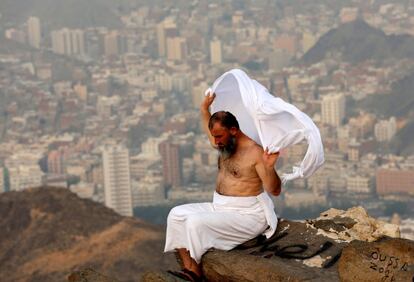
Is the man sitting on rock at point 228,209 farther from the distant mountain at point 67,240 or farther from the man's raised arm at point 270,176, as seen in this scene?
the distant mountain at point 67,240

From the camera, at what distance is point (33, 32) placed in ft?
241

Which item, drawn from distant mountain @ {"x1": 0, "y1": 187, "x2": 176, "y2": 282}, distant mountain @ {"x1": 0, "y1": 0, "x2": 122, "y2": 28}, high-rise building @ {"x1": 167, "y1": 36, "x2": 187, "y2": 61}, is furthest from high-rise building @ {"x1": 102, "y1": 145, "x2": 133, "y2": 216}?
distant mountain @ {"x1": 0, "y1": 0, "x2": 122, "y2": 28}

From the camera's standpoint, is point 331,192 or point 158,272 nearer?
point 158,272

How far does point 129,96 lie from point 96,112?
156 inches

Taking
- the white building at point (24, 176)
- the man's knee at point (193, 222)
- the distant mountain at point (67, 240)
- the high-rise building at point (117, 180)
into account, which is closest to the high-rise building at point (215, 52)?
the high-rise building at point (117, 180)

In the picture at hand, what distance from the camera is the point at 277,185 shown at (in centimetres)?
443

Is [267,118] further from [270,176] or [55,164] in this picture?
[55,164]

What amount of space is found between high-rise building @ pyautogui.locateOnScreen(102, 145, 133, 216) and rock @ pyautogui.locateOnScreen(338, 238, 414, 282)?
1447 inches

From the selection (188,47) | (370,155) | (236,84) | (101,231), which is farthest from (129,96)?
(236,84)

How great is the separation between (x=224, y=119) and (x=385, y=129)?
47.1 meters

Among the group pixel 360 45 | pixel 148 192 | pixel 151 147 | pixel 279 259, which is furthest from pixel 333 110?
A: pixel 279 259

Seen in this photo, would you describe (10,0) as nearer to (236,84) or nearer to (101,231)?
(101,231)

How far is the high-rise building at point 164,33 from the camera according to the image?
7400cm

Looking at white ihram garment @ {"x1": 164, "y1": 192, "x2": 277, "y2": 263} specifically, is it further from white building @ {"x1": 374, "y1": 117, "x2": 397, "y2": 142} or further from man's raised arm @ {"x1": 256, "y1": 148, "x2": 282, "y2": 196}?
white building @ {"x1": 374, "y1": 117, "x2": 397, "y2": 142}
